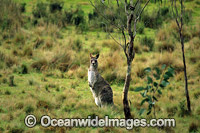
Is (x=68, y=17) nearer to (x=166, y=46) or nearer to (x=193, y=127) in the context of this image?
(x=166, y=46)

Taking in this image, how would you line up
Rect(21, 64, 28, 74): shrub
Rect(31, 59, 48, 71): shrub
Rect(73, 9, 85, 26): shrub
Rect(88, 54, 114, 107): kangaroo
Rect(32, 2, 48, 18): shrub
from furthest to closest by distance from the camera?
Rect(32, 2, 48, 18): shrub, Rect(73, 9, 85, 26): shrub, Rect(31, 59, 48, 71): shrub, Rect(21, 64, 28, 74): shrub, Rect(88, 54, 114, 107): kangaroo

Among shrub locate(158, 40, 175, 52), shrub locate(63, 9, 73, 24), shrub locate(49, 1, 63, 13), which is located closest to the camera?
shrub locate(158, 40, 175, 52)

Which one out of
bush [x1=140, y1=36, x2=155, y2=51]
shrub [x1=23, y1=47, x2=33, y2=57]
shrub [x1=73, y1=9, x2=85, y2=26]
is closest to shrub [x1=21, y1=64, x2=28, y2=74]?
shrub [x1=23, y1=47, x2=33, y2=57]

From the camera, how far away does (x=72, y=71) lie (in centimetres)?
1170

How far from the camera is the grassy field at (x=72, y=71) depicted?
7430mm

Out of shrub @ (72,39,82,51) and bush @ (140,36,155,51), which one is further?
bush @ (140,36,155,51)

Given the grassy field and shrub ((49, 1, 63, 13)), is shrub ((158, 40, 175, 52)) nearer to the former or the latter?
the grassy field

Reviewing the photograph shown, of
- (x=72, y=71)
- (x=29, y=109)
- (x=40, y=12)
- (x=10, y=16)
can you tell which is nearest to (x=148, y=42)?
(x=72, y=71)

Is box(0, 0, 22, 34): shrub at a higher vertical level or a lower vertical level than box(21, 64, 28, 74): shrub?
higher

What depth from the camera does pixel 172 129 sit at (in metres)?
6.71

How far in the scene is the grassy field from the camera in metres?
7.43

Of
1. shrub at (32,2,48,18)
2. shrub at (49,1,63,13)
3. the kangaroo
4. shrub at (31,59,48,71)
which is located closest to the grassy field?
shrub at (31,59,48,71)

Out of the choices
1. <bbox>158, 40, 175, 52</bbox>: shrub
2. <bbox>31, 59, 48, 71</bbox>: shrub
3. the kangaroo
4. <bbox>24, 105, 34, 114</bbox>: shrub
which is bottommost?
<bbox>24, 105, 34, 114</bbox>: shrub

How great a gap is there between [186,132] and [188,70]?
4.93 meters
